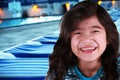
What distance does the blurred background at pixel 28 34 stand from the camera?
6.38 feet

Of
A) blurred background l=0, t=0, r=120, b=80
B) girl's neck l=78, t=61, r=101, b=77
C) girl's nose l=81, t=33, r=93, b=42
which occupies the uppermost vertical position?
girl's nose l=81, t=33, r=93, b=42

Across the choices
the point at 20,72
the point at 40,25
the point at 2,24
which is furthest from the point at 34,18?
the point at 20,72

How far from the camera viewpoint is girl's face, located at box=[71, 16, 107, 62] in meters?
0.84

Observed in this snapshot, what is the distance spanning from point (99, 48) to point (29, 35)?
1.31m

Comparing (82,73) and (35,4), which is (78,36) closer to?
(82,73)

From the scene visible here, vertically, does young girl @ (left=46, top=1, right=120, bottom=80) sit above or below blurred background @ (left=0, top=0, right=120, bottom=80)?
above

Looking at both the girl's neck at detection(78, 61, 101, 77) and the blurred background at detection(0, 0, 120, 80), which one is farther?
the blurred background at detection(0, 0, 120, 80)

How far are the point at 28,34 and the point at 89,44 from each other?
4.31ft

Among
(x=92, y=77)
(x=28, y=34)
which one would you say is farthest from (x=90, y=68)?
(x=28, y=34)

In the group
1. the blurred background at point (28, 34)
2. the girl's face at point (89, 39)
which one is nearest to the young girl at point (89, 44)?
the girl's face at point (89, 39)

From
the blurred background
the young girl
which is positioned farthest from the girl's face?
the blurred background

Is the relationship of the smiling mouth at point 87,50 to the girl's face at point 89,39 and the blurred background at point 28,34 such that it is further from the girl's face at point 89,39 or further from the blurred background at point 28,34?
the blurred background at point 28,34

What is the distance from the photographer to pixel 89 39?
0.84 meters

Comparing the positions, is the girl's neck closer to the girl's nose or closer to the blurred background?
the girl's nose
